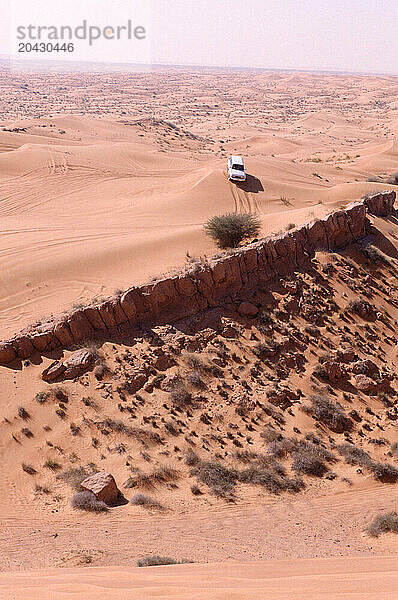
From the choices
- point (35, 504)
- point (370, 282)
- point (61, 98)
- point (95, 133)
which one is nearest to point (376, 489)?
point (35, 504)

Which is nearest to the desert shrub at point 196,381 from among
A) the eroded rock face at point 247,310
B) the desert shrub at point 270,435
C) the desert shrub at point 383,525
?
the desert shrub at point 270,435

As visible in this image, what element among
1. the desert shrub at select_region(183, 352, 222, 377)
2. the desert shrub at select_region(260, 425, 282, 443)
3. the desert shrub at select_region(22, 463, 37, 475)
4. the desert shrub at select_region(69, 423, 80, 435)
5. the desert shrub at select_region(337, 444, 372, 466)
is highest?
the desert shrub at select_region(183, 352, 222, 377)

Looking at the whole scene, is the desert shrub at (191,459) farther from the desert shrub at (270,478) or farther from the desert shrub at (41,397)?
the desert shrub at (41,397)

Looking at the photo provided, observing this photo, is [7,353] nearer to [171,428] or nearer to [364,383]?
[171,428]

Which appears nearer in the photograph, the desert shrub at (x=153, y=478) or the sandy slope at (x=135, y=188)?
the desert shrub at (x=153, y=478)

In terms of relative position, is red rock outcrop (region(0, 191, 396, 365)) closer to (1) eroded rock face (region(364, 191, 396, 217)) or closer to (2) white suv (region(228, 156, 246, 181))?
(1) eroded rock face (region(364, 191, 396, 217))

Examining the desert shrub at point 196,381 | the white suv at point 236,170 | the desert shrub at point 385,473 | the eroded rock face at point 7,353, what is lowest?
the desert shrub at point 385,473

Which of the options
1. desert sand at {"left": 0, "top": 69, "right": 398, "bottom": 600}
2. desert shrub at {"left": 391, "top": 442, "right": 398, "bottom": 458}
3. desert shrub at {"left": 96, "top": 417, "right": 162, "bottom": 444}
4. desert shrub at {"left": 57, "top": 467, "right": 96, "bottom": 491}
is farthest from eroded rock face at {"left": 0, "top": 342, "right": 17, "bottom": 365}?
desert shrub at {"left": 391, "top": 442, "right": 398, "bottom": 458}
